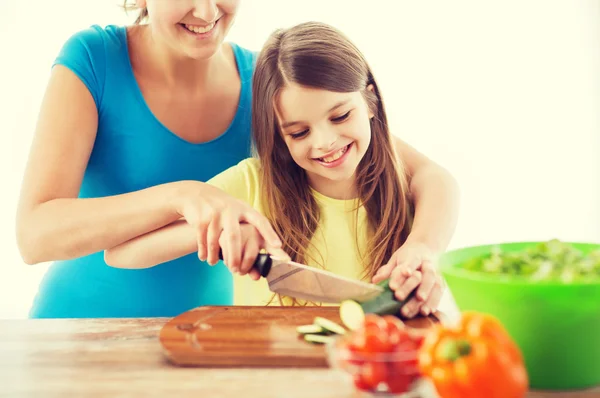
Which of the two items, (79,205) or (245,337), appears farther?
(79,205)

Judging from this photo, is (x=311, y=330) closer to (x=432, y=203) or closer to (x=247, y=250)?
(x=247, y=250)

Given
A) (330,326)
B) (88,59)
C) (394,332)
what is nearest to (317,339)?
(330,326)

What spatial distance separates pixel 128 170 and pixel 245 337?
2.89ft

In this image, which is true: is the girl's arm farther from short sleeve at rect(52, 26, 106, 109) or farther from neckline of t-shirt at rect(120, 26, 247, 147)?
short sleeve at rect(52, 26, 106, 109)

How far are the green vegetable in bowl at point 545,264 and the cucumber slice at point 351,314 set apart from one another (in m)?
0.26

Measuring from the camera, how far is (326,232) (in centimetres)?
212

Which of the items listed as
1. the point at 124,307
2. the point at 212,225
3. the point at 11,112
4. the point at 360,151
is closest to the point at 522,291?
the point at 212,225

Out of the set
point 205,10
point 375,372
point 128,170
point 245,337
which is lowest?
point 245,337

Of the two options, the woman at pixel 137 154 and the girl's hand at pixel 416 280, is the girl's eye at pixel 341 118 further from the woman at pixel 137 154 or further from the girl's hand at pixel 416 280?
the girl's hand at pixel 416 280

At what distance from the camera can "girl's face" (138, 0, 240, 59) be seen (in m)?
1.81

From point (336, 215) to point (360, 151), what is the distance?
24cm

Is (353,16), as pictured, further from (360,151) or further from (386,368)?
(386,368)

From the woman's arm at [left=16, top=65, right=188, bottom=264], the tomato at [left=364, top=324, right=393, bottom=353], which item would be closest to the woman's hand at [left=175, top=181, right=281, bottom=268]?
the woman's arm at [left=16, top=65, right=188, bottom=264]

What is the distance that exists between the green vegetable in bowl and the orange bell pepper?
166mm
